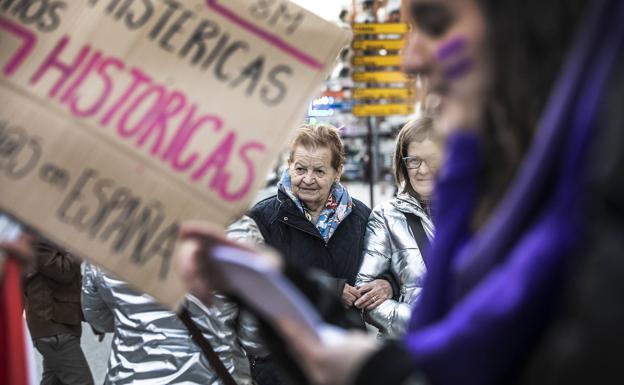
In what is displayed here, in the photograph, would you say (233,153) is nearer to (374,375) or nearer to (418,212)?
(374,375)

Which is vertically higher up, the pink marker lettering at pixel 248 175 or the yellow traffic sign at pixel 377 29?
the yellow traffic sign at pixel 377 29

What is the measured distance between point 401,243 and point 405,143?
1.96 feet

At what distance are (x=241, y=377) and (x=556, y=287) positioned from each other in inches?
76.4

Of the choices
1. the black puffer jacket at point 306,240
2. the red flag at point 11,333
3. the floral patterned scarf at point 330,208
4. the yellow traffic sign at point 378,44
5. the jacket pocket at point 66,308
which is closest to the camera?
the red flag at point 11,333

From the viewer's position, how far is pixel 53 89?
1851 mm

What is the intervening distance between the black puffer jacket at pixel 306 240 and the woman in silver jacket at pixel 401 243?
0.11m

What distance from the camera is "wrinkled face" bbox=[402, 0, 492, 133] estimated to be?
1155 mm

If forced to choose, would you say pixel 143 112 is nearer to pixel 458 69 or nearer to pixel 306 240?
pixel 458 69

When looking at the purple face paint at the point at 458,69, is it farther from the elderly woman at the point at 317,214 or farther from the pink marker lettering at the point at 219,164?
the elderly woman at the point at 317,214

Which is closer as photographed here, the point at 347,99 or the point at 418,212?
the point at 418,212

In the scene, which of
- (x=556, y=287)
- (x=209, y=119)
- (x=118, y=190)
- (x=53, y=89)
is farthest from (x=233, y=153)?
(x=556, y=287)

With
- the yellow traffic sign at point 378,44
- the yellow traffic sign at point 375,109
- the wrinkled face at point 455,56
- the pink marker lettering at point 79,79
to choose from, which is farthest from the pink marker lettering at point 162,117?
the yellow traffic sign at point 375,109

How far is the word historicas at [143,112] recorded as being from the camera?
175 cm

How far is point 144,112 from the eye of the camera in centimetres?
179
